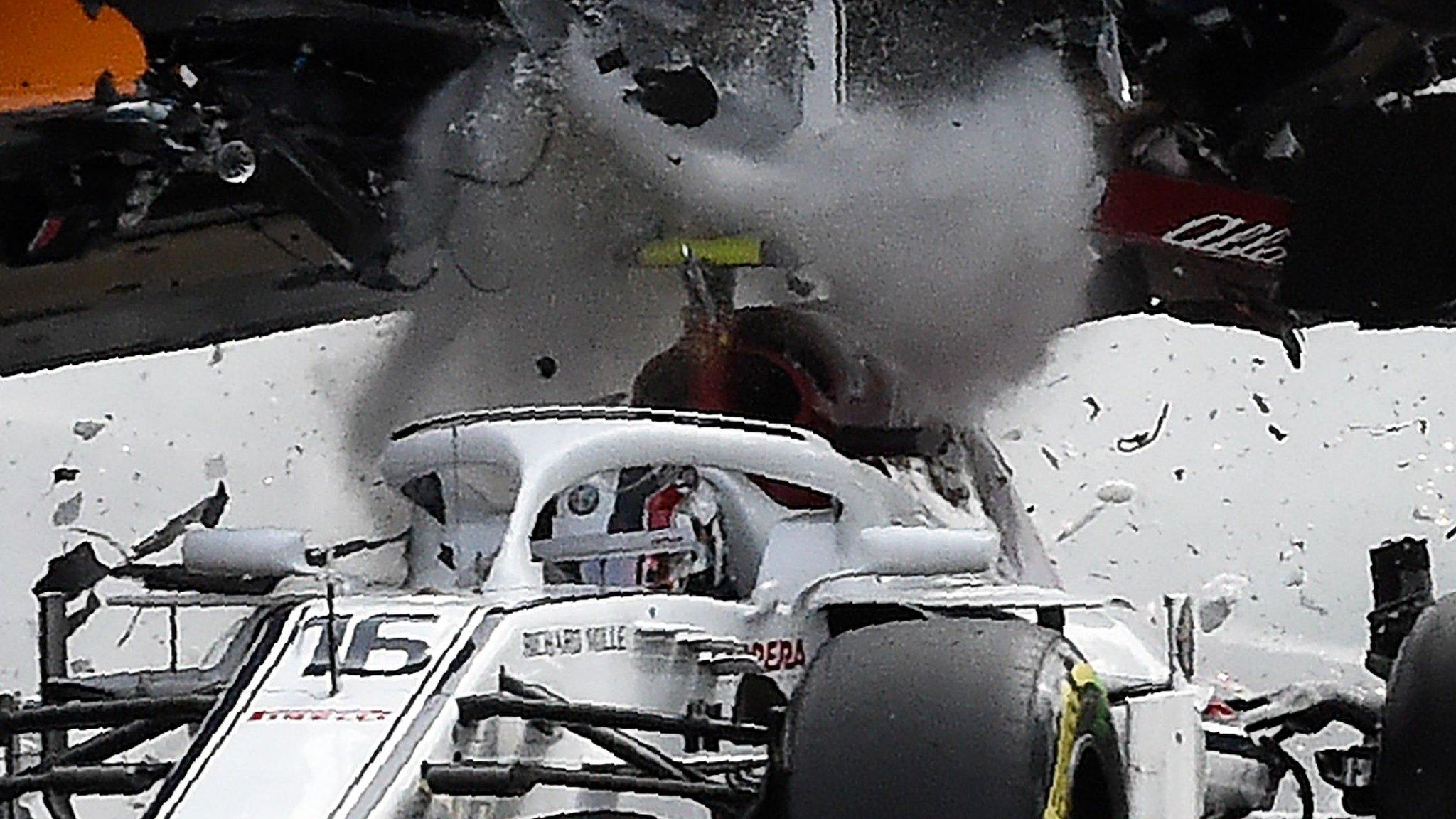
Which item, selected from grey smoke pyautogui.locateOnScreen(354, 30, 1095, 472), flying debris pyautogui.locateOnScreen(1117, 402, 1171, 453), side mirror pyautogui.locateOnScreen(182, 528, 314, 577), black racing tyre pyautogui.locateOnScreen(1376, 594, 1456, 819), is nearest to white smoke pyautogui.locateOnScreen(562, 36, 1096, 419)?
grey smoke pyautogui.locateOnScreen(354, 30, 1095, 472)

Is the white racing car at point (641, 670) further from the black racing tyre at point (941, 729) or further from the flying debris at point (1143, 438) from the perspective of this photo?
the flying debris at point (1143, 438)

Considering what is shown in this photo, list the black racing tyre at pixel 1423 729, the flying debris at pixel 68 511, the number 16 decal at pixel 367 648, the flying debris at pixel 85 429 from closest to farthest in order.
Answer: the number 16 decal at pixel 367 648, the black racing tyre at pixel 1423 729, the flying debris at pixel 68 511, the flying debris at pixel 85 429

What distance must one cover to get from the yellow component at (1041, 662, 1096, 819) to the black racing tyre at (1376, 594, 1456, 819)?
2.30 ft

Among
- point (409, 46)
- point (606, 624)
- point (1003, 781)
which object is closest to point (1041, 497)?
point (409, 46)

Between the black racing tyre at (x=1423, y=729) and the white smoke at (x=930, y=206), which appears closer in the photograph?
the black racing tyre at (x=1423, y=729)

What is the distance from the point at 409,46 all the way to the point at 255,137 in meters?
0.44

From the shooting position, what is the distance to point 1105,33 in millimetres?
5344

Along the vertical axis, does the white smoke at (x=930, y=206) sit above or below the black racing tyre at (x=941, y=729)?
above

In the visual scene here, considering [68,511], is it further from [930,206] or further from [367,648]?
[367,648]

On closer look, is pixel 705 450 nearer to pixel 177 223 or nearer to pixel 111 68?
pixel 111 68

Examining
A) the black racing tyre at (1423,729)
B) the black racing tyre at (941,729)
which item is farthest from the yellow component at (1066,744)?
the black racing tyre at (1423,729)

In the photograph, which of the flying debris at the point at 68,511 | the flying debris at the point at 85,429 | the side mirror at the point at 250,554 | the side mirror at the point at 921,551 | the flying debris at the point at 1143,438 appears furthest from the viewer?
the flying debris at the point at 1143,438

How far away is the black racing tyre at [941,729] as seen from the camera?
2754 millimetres

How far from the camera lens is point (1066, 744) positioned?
2861 millimetres
